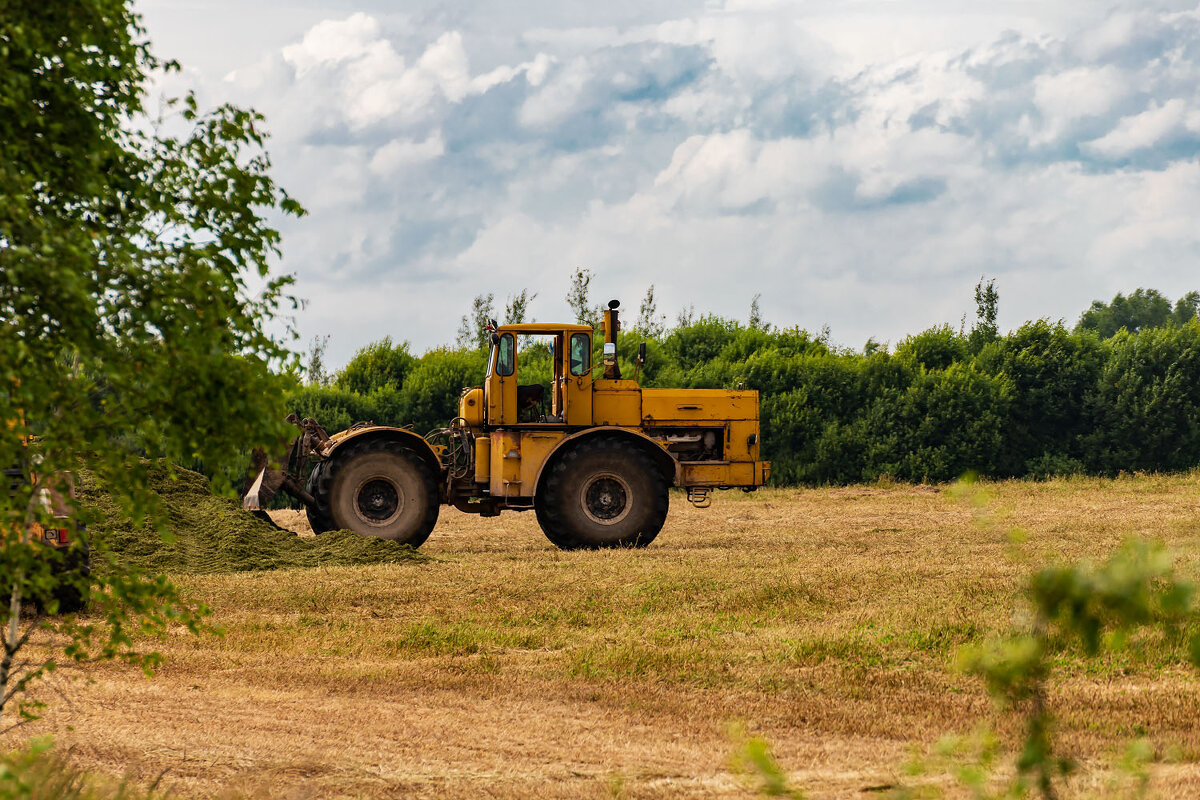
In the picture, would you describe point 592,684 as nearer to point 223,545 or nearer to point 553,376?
point 223,545

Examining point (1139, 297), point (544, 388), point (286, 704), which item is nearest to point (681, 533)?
point (544, 388)

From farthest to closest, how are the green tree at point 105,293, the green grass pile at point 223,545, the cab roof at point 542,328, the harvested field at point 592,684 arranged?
the cab roof at point 542,328 → the green grass pile at point 223,545 → the harvested field at point 592,684 → the green tree at point 105,293

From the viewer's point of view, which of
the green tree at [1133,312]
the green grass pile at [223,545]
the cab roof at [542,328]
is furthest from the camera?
the green tree at [1133,312]

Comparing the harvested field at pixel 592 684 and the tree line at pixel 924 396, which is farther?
the tree line at pixel 924 396

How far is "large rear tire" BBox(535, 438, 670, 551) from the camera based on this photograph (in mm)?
14914

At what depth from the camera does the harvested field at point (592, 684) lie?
5414 millimetres

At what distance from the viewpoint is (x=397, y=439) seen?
15.3 metres

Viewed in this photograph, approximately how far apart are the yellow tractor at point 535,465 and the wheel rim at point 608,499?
0.6 inches

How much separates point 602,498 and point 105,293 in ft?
38.0

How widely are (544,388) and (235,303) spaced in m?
11.6

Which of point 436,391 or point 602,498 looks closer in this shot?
point 602,498

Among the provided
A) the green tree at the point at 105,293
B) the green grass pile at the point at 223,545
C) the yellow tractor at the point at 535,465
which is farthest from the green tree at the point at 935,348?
the green tree at the point at 105,293

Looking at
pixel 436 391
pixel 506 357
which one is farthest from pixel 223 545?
pixel 436 391

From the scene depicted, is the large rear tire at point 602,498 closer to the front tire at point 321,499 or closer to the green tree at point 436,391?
the front tire at point 321,499
